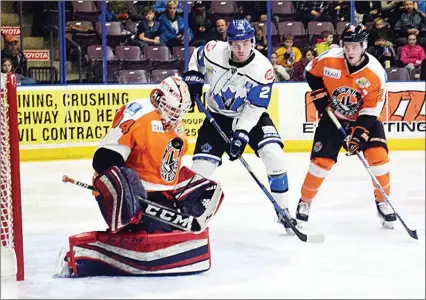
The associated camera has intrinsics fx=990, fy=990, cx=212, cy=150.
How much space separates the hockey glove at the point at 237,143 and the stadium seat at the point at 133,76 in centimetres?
344

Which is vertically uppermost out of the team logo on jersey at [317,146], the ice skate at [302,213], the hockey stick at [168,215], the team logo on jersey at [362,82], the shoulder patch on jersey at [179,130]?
the team logo on jersey at [362,82]

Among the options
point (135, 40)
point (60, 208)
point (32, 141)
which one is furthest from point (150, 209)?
point (135, 40)

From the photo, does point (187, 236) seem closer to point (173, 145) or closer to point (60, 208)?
point (173, 145)

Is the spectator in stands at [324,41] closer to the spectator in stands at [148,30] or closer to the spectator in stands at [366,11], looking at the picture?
the spectator in stands at [366,11]

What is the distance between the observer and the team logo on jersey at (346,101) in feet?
14.4

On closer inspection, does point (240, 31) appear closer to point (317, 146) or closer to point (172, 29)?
point (317, 146)

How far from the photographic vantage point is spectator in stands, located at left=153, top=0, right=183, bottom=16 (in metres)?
7.79

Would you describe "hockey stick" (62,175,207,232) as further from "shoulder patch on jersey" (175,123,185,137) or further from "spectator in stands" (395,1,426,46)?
"spectator in stands" (395,1,426,46)

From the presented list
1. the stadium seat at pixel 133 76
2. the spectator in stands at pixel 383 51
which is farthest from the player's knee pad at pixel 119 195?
the spectator in stands at pixel 383 51

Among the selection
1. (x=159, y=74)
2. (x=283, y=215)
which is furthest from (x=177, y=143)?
(x=159, y=74)

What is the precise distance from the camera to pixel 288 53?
25.9ft

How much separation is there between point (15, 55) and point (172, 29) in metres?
1.34

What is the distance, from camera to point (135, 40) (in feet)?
25.6

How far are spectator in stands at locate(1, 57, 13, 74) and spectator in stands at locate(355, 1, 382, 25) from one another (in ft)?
9.13
